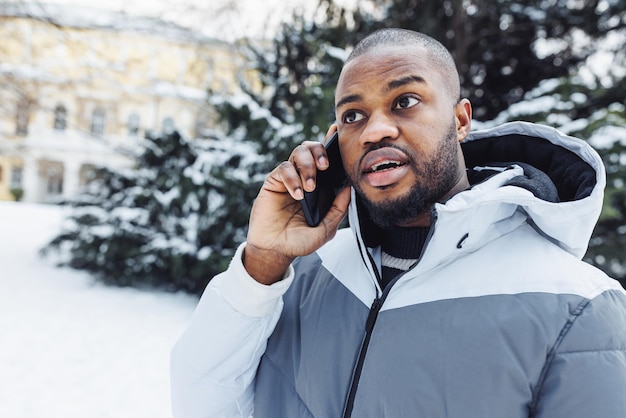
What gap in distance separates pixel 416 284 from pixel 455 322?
0.51 feet

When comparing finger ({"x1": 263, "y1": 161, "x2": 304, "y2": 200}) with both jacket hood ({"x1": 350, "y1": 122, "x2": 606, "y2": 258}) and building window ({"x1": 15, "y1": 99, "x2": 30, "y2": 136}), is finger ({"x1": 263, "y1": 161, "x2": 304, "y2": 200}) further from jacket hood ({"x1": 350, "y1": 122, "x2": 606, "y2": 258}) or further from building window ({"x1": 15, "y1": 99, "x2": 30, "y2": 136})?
building window ({"x1": 15, "y1": 99, "x2": 30, "y2": 136})

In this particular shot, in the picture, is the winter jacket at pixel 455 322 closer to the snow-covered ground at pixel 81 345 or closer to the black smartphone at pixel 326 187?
the black smartphone at pixel 326 187

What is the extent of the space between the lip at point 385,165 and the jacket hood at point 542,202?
0.60ft

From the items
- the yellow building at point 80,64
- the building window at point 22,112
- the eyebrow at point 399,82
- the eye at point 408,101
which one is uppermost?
the yellow building at point 80,64

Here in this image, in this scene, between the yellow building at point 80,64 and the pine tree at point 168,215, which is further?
the yellow building at point 80,64

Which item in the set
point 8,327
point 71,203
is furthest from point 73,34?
point 8,327

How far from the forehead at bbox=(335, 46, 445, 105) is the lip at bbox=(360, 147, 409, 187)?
0.67 feet

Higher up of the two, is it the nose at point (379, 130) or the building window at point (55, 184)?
the nose at point (379, 130)

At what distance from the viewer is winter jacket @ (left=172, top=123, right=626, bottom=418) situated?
93 cm

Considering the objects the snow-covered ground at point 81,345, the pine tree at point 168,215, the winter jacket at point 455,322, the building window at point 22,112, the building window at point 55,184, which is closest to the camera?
the winter jacket at point 455,322

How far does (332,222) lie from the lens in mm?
1469

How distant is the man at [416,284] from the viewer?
950 mm

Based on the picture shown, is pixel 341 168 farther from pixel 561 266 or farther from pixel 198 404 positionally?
pixel 198 404

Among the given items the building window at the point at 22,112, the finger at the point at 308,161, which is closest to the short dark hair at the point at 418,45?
the finger at the point at 308,161
